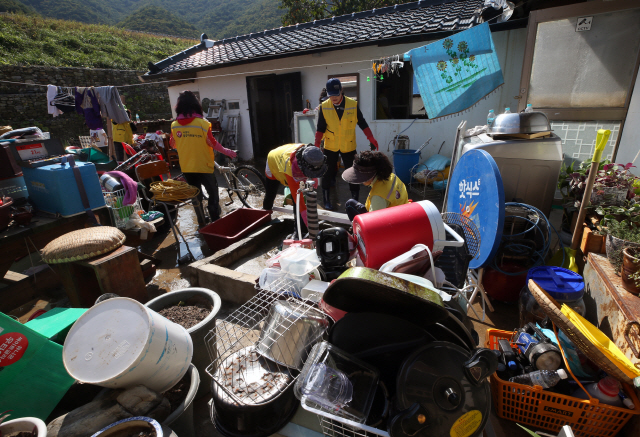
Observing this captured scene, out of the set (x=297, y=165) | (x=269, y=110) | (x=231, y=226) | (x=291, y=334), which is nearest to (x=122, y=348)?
(x=291, y=334)

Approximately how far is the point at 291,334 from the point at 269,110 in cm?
1057

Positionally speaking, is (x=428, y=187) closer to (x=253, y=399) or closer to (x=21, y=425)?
(x=253, y=399)

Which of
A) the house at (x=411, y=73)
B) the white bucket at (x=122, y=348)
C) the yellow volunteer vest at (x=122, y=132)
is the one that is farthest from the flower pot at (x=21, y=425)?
the yellow volunteer vest at (x=122, y=132)

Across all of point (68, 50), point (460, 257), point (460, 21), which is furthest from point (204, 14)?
point (460, 257)

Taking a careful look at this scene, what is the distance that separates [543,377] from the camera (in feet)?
6.07

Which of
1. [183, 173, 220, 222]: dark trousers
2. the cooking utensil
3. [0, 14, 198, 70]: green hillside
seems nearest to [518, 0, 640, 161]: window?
the cooking utensil

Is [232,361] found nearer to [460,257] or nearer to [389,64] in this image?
[460,257]

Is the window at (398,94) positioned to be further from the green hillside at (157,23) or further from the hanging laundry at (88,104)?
the green hillside at (157,23)

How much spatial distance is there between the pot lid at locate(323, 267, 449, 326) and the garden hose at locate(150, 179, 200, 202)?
3252 mm

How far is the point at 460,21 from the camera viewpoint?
20.9 feet

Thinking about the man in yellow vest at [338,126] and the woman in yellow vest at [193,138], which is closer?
the woman in yellow vest at [193,138]

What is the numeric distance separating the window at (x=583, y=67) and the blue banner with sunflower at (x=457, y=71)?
2.63ft

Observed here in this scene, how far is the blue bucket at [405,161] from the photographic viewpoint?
6.92 metres

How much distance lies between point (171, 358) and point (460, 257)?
6.48 feet
